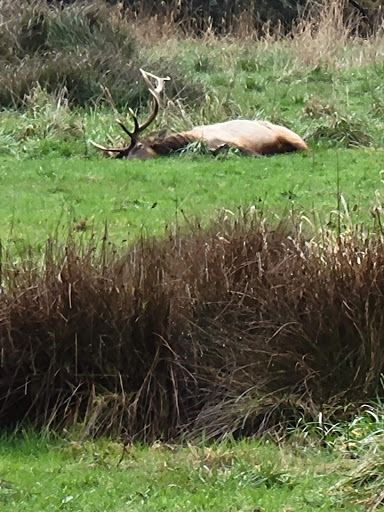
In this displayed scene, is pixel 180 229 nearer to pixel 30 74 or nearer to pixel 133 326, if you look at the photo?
pixel 133 326

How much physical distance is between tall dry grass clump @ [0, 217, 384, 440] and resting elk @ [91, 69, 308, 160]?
5.97 metres

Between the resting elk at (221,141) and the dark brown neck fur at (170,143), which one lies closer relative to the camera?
the resting elk at (221,141)

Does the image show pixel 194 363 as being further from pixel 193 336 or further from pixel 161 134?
pixel 161 134

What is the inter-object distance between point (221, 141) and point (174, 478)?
7.98m

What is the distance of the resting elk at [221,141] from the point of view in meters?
13.0

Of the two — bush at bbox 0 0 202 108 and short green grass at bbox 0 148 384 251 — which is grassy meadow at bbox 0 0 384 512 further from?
bush at bbox 0 0 202 108

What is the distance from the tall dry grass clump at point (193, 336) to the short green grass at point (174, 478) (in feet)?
1.45

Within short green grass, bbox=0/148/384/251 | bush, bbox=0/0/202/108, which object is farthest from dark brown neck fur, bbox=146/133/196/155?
bush, bbox=0/0/202/108

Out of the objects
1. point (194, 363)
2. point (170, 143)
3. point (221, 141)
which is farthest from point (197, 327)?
point (170, 143)

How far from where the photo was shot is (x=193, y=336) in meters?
6.79

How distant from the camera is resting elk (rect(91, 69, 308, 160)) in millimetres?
12984

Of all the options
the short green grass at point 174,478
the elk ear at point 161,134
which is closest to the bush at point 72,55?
the elk ear at point 161,134

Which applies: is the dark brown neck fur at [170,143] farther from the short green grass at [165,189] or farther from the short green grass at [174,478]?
the short green grass at [174,478]

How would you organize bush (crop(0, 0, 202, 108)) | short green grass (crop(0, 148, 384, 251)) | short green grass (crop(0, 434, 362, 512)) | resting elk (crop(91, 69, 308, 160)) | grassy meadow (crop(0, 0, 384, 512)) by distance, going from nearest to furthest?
1. short green grass (crop(0, 434, 362, 512))
2. grassy meadow (crop(0, 0, 384, 512))
3. short green grass (crop(0, 148, 384, 251))
4. resting elk (crop(91, 69, 308, 160))
5. bush (crop(0, 0, 202, 108))
